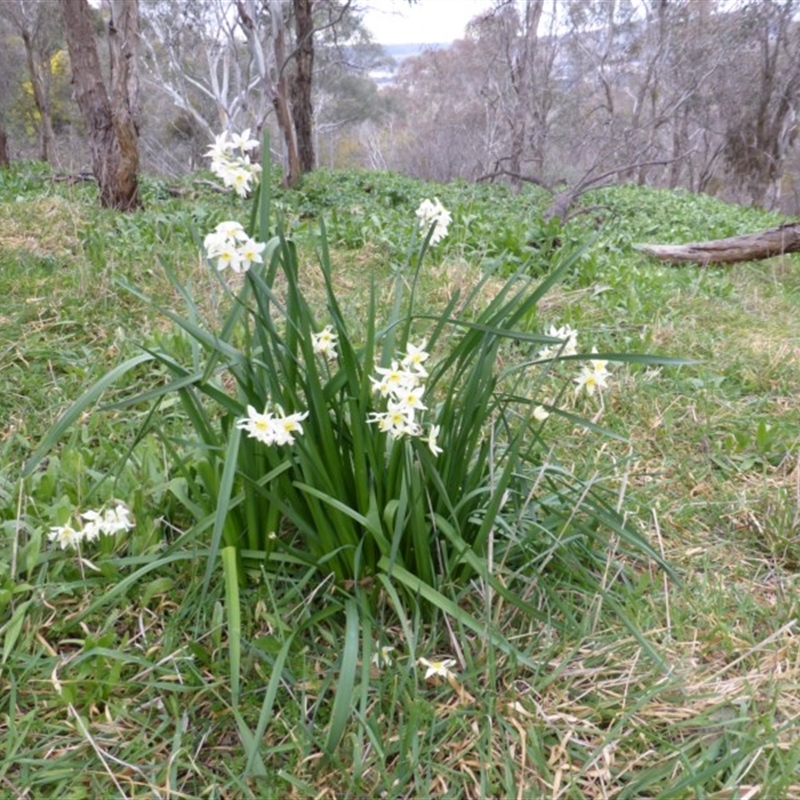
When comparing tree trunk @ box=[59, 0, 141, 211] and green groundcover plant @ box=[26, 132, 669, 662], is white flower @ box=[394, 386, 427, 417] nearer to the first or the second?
green groundcover plant @ box=[26, 132, 669, 662]

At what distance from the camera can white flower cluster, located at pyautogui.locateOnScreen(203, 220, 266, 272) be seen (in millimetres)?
1173

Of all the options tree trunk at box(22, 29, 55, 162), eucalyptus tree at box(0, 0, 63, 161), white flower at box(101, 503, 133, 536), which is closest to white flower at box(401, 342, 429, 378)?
white flower at box(101, 503, 133, 536)

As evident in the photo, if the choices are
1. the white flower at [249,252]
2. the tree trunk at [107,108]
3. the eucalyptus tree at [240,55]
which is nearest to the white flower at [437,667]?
the white flower at [249,252]

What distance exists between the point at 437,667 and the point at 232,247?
0.82 m

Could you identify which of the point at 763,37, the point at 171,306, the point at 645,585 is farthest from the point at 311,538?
the point at 763,37

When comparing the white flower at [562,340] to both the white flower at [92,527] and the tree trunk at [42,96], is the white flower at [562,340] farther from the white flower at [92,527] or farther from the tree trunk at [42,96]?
the tree trunk at [42,96]

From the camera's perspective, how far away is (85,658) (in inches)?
51.9

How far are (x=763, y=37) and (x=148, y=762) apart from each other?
2311 cm

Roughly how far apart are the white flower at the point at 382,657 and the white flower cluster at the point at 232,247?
0.75 meters

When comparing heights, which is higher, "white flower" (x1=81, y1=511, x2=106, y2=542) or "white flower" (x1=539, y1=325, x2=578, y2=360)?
"white flower" (x1=539, y1=325, x2=578, y2=360)

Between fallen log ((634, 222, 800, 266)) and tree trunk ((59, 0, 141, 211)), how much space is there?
365 centimetres

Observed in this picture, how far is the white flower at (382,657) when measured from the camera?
1312 millimetres

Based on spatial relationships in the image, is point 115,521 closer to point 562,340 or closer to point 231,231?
point 231,231

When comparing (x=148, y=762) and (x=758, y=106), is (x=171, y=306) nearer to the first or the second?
(x=148, y=762)
